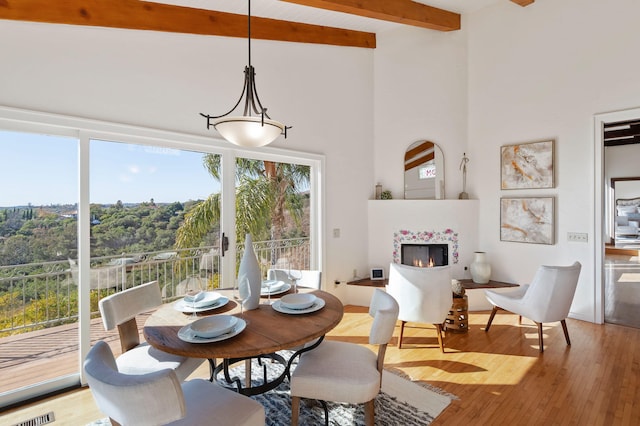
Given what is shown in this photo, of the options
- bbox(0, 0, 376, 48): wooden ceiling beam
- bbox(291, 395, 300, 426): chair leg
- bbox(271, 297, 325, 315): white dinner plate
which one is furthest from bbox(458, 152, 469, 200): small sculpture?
bbox(291, 395, 300, 426): chair leg

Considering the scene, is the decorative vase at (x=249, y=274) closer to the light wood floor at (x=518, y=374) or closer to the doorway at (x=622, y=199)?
the light wood floor at (x=518, y=374)

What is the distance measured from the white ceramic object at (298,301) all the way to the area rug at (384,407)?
80 cm

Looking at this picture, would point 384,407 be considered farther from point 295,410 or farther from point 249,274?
point 249,274

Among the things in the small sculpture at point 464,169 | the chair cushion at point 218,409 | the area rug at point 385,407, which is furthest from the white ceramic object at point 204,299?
the small sculpture at point 464,169

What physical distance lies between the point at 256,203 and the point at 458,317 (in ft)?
8.67

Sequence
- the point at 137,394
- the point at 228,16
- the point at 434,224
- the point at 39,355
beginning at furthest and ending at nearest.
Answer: the point at 434,224 < the point at 228,16 < the point at 39,355 < the point at 137,394

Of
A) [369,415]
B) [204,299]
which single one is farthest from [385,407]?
[204,299]

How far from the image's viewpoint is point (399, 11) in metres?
4.07

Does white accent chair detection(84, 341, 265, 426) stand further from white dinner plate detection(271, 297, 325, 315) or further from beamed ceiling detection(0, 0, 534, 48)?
beamed ceiling detection(0, 0, 534, 48)

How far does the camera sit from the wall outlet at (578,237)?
3973mm

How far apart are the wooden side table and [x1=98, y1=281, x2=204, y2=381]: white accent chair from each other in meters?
2.67

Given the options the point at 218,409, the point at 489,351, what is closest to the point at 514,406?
the point at 489,351

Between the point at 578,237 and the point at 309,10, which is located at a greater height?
the point at 309,10

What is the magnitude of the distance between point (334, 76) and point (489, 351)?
385 centimetres
